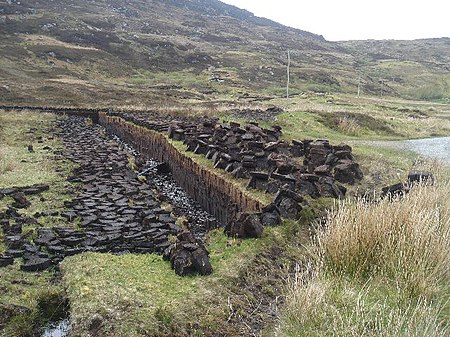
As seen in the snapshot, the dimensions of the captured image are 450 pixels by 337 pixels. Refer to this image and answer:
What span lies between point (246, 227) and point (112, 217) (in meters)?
4.17

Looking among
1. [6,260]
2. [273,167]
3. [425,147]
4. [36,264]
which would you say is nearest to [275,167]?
[273,167]

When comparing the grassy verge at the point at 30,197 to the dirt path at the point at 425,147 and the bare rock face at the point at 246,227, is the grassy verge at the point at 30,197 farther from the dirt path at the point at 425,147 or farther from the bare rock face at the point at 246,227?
the dirt path at the point at 425,147

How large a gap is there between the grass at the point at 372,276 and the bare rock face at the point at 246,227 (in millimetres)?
1450

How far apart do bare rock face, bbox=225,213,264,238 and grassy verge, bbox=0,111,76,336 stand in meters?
3.30

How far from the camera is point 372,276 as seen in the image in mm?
6840

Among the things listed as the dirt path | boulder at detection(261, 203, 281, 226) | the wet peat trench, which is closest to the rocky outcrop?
the wet peat trench

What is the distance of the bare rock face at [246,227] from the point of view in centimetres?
877

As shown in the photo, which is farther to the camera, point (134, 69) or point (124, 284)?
point (134, 69)

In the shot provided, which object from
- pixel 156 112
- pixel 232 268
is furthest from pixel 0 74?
pixel 232 268

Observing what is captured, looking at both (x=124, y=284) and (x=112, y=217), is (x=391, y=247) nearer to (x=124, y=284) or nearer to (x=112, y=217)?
(x=124, y=284)

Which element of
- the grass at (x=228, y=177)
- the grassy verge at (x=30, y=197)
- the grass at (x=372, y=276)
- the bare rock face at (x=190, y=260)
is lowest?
the grassy verge at (x=30, y=197)

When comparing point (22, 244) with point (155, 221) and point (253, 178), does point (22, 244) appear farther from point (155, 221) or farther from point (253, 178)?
point (253, 178)

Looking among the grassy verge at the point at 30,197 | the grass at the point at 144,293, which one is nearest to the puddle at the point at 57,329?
the grassy verge at the point at 30,197

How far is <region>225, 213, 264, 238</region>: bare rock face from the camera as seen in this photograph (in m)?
8.77
